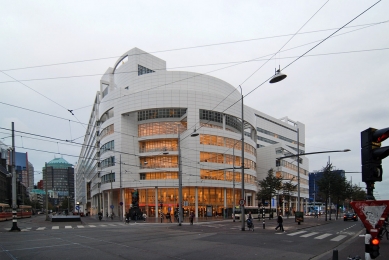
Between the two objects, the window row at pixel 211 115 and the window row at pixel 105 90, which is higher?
the window row at pixel 105 90

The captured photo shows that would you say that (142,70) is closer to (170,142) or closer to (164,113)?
(164,113)

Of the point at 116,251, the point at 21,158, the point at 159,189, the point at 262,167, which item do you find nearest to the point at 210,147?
the point at 159,189

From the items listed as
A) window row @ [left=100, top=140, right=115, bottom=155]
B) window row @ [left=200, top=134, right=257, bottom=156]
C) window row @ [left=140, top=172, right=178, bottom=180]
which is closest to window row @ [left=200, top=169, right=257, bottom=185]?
window row @ [left=200, top=134, right=257, bottom=156]

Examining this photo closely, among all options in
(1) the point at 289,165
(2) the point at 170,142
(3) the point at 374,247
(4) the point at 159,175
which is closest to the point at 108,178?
(4) the point at 159,175

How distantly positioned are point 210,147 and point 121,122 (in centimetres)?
1894

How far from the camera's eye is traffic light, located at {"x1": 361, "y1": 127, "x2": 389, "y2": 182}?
6203 mm

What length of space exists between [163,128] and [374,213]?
2346 inches

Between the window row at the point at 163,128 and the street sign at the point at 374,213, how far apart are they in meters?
58.4

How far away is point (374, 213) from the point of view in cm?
594

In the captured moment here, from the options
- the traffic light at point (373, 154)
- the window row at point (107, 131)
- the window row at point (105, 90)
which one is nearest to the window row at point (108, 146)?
the window row at point (107, 131)

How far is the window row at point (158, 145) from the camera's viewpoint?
6359 centimetres

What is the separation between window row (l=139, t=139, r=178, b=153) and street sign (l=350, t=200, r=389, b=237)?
5694 cm

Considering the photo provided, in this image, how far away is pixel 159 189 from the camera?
63188 millimetres

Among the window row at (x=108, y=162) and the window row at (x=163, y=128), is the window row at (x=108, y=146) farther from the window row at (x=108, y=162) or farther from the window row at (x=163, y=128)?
the window row at (x=163, y=128)
